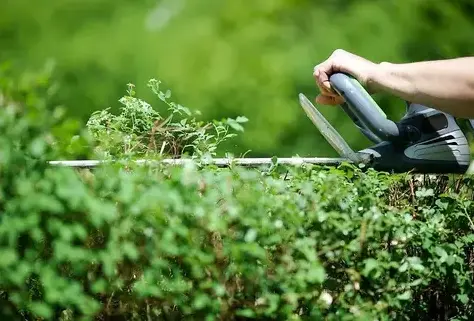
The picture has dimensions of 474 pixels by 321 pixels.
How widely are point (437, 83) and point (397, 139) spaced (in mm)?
324

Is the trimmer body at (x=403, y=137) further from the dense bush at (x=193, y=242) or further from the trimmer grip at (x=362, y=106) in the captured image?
the dense bush at (x=193, y=242)

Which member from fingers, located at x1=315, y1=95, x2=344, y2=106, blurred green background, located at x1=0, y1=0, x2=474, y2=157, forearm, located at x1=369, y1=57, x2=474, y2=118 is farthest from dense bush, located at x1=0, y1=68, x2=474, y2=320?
blurred green background, located at x1=0, y1=0, x2=474, y2=157

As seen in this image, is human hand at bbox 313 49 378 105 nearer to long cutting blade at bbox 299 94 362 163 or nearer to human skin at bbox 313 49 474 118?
human skin at bbox 313 49 474 118

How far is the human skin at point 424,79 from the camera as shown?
2129 mm

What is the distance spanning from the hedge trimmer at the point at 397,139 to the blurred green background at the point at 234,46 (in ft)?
2.86

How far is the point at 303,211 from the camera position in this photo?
175 centimetres

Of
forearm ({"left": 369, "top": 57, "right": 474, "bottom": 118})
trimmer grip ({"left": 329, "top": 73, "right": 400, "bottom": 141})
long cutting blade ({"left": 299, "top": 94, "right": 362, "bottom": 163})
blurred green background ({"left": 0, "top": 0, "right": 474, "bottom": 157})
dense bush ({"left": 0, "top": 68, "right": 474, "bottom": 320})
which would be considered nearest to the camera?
dense bush ({"left": 0, "top": 68, "right": 474, "bottom": 320})

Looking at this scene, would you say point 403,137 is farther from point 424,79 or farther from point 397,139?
point 424,79

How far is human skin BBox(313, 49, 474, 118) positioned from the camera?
2.13 metres

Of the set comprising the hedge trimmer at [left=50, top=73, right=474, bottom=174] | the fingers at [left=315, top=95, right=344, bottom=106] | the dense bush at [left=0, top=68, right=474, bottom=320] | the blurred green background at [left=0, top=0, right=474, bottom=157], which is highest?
the blurred green background at [left=0, top=0, right=474, bottom=157]

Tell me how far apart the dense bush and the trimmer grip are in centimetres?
40

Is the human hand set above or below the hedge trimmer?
above

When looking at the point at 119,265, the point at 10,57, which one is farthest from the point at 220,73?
A: the point at 119,265

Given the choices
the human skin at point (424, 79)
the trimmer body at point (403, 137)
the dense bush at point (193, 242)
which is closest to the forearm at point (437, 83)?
the human skin at point (424, 79)
